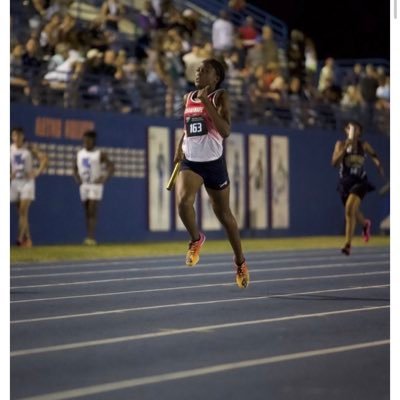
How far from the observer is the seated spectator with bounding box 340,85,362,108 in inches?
1097

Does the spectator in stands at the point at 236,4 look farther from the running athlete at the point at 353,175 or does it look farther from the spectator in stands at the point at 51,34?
the running athlete at the point at 353,175

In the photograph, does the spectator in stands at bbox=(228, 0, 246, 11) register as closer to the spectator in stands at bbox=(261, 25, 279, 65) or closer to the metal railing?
the metal railing

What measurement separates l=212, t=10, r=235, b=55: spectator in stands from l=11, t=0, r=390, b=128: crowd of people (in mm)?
20

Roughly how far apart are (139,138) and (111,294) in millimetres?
11669

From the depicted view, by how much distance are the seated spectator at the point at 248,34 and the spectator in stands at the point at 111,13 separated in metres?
4.03

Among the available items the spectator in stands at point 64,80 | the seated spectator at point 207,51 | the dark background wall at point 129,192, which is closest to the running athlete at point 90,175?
the dark background wall at point 129,192

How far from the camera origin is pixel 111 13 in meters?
22.1

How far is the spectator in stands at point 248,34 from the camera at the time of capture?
25.6 m

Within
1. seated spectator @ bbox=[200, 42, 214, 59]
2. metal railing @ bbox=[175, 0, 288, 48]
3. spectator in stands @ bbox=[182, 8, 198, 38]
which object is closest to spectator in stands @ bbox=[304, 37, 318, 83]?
metal railing @ bbox=[175, 0, 288, 48]

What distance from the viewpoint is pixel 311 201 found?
27.1 metres

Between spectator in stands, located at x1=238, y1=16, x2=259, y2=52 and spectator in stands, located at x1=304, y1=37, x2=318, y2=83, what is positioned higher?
spectator in stands, located at x1=238, y1=16, x2=259, y2=52

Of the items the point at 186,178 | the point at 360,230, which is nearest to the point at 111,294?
the point at 186,178
